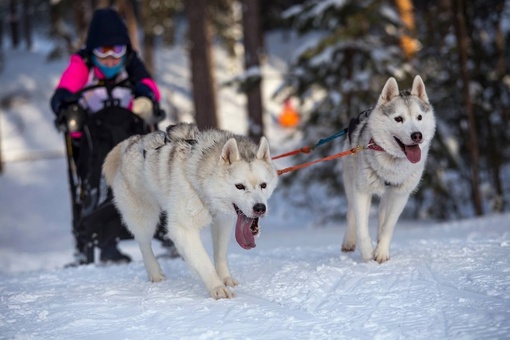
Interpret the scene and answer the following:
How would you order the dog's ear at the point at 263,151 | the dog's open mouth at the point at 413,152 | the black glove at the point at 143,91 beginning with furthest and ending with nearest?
the black glove at the point at 143,91 → the dog's open mouth at the point at 413,152 → the dog's ear at the point at 263,151

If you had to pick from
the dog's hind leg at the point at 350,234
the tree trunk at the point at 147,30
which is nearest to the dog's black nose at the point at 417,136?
the dog's hind leg at the point at 350,234

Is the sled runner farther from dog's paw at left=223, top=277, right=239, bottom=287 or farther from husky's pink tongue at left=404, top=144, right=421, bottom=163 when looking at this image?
husky's pink tongue at left=404, top=144, right=421, bottom=163

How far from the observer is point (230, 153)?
443 cm

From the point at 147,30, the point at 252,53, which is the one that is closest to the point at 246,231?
the point at 252,53

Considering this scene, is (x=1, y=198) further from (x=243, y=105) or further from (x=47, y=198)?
(x=243, y=105)

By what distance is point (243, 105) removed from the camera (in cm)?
2789

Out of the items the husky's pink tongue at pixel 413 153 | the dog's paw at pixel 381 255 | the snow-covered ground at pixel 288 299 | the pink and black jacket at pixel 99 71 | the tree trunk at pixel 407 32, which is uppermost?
the tree trunk at pixel 407 32

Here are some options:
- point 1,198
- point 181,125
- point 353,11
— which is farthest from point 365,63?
point 1,198

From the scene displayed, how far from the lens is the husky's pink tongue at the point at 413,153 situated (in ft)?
16.2

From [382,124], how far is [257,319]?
214 cm

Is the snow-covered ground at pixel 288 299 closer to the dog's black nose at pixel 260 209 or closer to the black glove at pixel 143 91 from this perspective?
the dog's black nose at pixel 260 209

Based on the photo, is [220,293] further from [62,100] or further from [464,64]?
[464,64]

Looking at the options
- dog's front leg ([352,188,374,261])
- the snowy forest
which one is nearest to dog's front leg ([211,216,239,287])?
dog's front leg ([352,188,374,261])

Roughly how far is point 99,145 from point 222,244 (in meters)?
2.30
